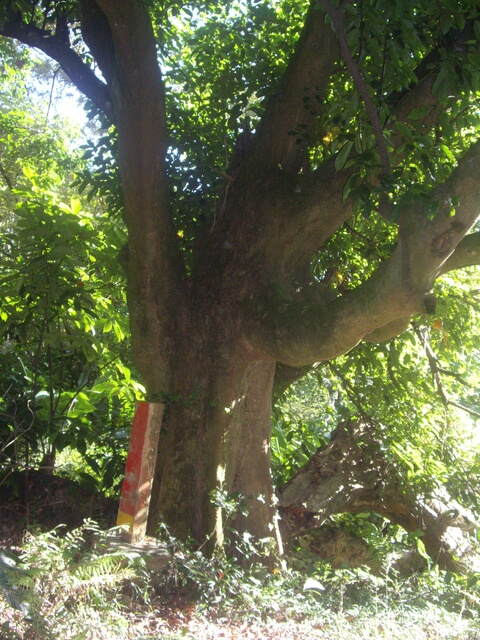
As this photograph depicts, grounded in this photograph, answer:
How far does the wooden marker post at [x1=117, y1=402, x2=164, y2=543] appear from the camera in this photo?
4.55 meters

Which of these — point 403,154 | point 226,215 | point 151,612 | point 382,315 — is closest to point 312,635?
point 151,612

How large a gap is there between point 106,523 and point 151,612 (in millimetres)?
→ 1818

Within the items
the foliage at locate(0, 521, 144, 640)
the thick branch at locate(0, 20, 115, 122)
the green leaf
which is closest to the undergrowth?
the foliage at locate(0, 521, 144, 640)

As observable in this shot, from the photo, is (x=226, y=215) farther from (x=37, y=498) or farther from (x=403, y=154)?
(x=37, y=498)

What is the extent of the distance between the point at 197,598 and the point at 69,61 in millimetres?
4863

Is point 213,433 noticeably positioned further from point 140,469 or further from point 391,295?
point 391,295

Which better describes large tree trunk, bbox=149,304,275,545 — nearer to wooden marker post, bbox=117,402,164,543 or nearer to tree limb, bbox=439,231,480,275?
wooden marker post, bbox=117,402,164,543

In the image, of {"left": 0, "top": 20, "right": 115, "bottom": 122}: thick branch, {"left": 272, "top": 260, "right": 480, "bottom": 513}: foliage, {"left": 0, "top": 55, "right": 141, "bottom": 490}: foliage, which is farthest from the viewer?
{"left": 272, "top": 260, "right": 480, "bottom": 513}: foliage

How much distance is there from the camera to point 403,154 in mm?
5516

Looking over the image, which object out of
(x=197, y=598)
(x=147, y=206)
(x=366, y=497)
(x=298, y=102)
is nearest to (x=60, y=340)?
(x=147, y=206)

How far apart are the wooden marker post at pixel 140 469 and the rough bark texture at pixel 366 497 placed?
6.46 feet

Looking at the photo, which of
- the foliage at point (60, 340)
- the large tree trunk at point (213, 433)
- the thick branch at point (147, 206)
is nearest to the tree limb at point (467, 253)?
the large tree trunk at point (213, 433)

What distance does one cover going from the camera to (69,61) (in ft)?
20.0

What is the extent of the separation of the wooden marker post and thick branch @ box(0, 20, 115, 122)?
2.95m
